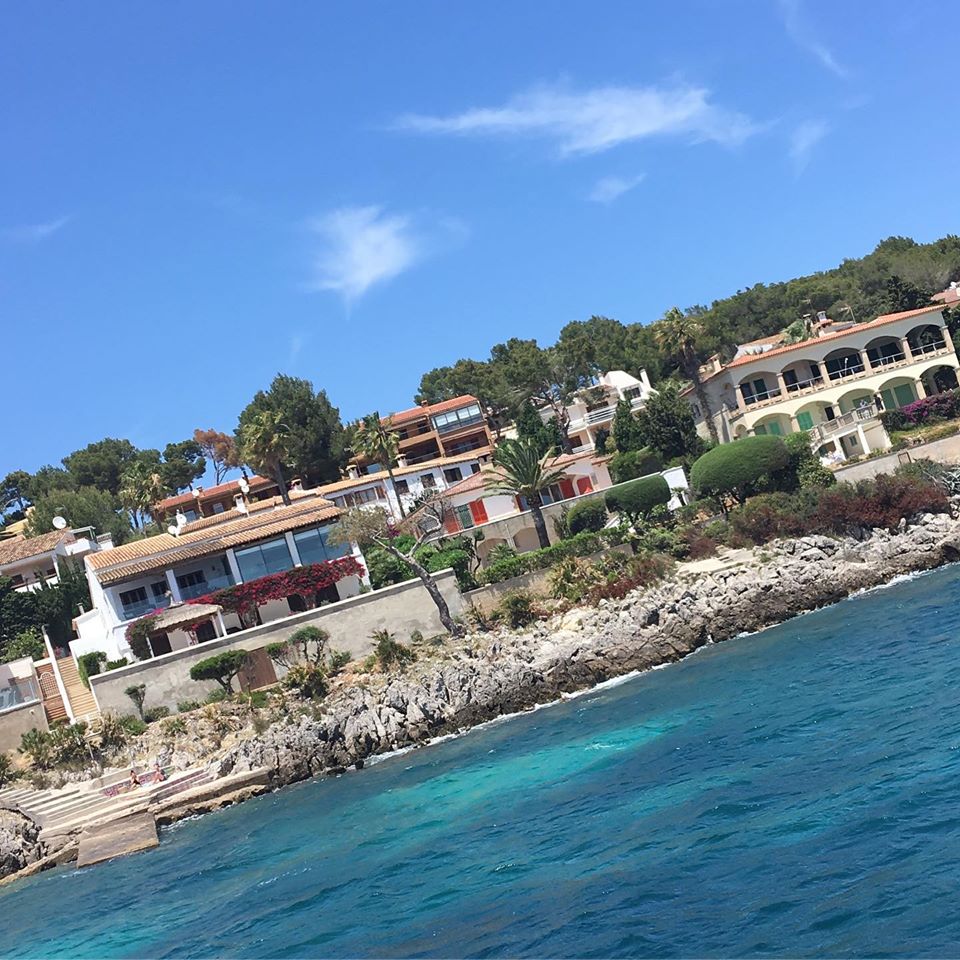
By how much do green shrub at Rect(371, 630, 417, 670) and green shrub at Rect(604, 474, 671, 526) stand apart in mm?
14030

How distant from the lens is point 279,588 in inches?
1918

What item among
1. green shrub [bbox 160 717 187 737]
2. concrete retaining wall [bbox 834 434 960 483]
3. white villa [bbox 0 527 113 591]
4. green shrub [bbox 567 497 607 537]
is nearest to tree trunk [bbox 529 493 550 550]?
green shrub [bbox 567 497 607 537]

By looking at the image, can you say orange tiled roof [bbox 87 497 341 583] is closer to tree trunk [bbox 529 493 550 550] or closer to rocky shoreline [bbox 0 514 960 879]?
tree trunk [bbox 529 493 550 550]

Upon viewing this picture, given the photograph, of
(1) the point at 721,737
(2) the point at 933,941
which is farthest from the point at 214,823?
(2) the point at 933,941

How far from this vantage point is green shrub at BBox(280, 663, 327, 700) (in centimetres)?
4066

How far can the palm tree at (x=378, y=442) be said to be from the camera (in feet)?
239

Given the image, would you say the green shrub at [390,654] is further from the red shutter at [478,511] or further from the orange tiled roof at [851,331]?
the orange tiled roof at [851,331]

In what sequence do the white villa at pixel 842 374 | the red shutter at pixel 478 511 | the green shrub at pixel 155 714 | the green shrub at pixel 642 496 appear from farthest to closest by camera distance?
the white villa at pixel 842 374 < the red shutter at pixel 478 511 < the green shrub at pixel 642 496 < the green shrub at pixel 155 714

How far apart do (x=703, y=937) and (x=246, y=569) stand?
124ft

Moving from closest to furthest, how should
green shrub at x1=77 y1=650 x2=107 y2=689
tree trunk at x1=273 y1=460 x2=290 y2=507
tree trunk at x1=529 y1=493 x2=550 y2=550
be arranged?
green shrub at x1=77 y1=650 x2=107 y2=689 → tree trunk at x1=529 y1=493 x2=550 y2=550 → tree trunk at x1=273 y1=460 x2=290 y2=507

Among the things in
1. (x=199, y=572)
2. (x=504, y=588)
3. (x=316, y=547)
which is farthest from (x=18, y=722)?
(x=504, y=588)

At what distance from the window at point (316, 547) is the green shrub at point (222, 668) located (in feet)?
24.8

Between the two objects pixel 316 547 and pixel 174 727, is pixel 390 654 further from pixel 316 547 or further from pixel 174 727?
pixel 316 547

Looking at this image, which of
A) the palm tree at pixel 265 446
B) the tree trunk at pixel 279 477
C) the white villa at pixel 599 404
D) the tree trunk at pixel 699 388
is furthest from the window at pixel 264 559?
the white villa at pixel 599 404
